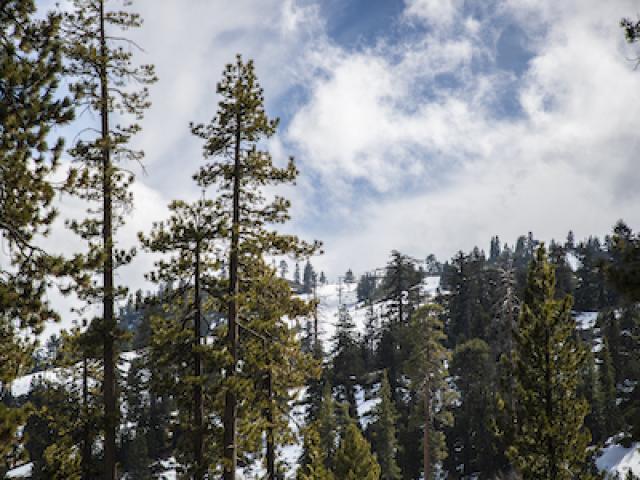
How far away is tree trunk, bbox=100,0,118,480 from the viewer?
35.4ft

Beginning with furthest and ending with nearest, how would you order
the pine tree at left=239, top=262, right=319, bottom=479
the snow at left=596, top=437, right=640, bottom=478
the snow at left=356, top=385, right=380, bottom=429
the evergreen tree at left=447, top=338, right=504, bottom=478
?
the snow at left=356, top=385, right=380, bottom=429 < the evergreen tree at left=447, top=338, right=504, bottom=478 < the snow at left=596, top=437, right=640, bottom=478 < the pine tree at left=239, top=262, right=319, bottom=479

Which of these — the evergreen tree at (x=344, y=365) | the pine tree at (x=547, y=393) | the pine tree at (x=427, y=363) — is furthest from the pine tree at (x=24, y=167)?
the evergreen tree at (x=344, y=365)

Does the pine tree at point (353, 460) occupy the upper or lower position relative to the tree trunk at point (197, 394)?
lower

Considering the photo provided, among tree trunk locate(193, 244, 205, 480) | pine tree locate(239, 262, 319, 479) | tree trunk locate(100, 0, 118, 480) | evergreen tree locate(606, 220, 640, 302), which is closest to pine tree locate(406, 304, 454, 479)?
pine tree locate(239, 262, 319, 479)

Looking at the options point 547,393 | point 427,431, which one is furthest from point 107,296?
point 427,431

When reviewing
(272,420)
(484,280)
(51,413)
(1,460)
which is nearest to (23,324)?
(1,460)

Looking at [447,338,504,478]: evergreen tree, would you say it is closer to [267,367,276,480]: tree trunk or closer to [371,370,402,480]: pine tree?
[371,370,402,480]: pine tree

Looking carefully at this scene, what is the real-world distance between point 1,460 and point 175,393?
6425 millimetres

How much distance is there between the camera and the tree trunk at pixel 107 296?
1079 centimetres

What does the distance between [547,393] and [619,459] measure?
29564 millimetres

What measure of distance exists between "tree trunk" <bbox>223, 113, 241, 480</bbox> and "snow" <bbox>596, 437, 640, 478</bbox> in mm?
32265

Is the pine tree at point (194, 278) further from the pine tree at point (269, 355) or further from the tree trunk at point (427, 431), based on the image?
the tree trunk at point (427, 431)

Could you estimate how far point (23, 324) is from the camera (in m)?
7.26

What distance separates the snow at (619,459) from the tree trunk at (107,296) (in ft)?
115
